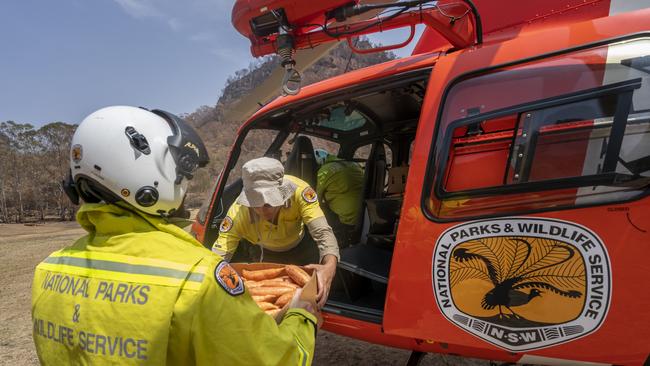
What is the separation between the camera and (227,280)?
1.08 m

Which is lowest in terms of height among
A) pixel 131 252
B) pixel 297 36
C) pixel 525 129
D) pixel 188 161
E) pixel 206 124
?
pixel 131 252

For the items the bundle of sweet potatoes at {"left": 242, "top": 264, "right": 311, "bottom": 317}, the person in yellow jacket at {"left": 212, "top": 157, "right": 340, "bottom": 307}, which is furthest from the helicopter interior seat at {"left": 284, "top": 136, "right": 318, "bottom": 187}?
the bundle of sweet potatoes at {"left": 242, "top": 264, "right": 311, "bottom": 317}

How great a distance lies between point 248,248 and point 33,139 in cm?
2751

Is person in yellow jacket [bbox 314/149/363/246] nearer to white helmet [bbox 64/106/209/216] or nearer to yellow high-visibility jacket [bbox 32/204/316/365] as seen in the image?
white helmet [bbox 64/106/209/216]

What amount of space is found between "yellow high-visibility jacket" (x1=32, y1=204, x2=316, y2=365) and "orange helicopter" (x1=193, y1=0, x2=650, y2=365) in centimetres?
93

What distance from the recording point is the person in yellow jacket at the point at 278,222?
2.45 meters

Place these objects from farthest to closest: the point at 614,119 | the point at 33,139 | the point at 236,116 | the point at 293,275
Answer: the point at 33,139, the point at 236,116, the point at 293,275, the point at 614,119

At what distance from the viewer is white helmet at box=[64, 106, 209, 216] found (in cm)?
120

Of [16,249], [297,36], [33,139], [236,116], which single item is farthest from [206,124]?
[297,36]

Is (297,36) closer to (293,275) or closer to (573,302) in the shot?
(293,275)

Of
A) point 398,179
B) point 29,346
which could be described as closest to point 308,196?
point 398,179

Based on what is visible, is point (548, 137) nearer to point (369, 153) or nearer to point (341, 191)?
Answer: point (341, 191)

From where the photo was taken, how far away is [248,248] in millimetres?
3568

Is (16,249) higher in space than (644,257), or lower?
lower
